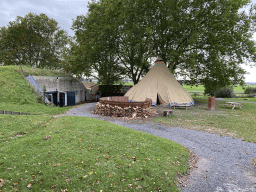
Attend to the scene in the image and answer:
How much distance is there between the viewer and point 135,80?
28.9m

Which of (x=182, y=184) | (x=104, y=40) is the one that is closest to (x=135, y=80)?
(x=104, y=40)

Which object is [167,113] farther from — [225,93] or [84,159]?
[225,93]

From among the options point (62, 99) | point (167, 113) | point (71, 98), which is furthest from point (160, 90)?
point (62, 99)

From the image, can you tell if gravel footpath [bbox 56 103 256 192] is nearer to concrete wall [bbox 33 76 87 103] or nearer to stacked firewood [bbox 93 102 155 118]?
stacked firewood [bbox 93 102 155 118]

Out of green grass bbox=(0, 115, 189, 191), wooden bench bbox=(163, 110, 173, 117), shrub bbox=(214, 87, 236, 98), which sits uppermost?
shrub bbox=(214, 87, 236, 98)

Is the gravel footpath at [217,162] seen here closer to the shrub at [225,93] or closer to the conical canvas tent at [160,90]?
the conical canvas tent at [160,90]

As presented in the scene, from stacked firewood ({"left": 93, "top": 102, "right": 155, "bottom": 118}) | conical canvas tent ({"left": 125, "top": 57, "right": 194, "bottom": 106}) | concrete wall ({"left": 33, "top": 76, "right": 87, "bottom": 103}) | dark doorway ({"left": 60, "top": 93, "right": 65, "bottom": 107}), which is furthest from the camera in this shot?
dark doorway ({"left": 60, "top": 93, "right": 65, "bottom": 107})

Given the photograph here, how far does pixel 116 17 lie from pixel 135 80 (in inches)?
405

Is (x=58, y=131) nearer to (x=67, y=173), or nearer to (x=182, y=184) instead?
(x=67, y=173)

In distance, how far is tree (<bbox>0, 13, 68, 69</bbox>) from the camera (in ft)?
105

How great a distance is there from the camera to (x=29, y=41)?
32.8m

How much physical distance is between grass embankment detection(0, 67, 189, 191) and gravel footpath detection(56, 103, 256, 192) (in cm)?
Answer: 60

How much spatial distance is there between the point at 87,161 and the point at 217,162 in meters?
4.98

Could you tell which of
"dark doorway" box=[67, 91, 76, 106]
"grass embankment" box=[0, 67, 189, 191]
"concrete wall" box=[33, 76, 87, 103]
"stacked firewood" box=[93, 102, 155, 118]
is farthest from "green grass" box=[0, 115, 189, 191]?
"dark doorway" box=[67, 91, 76, 106]
